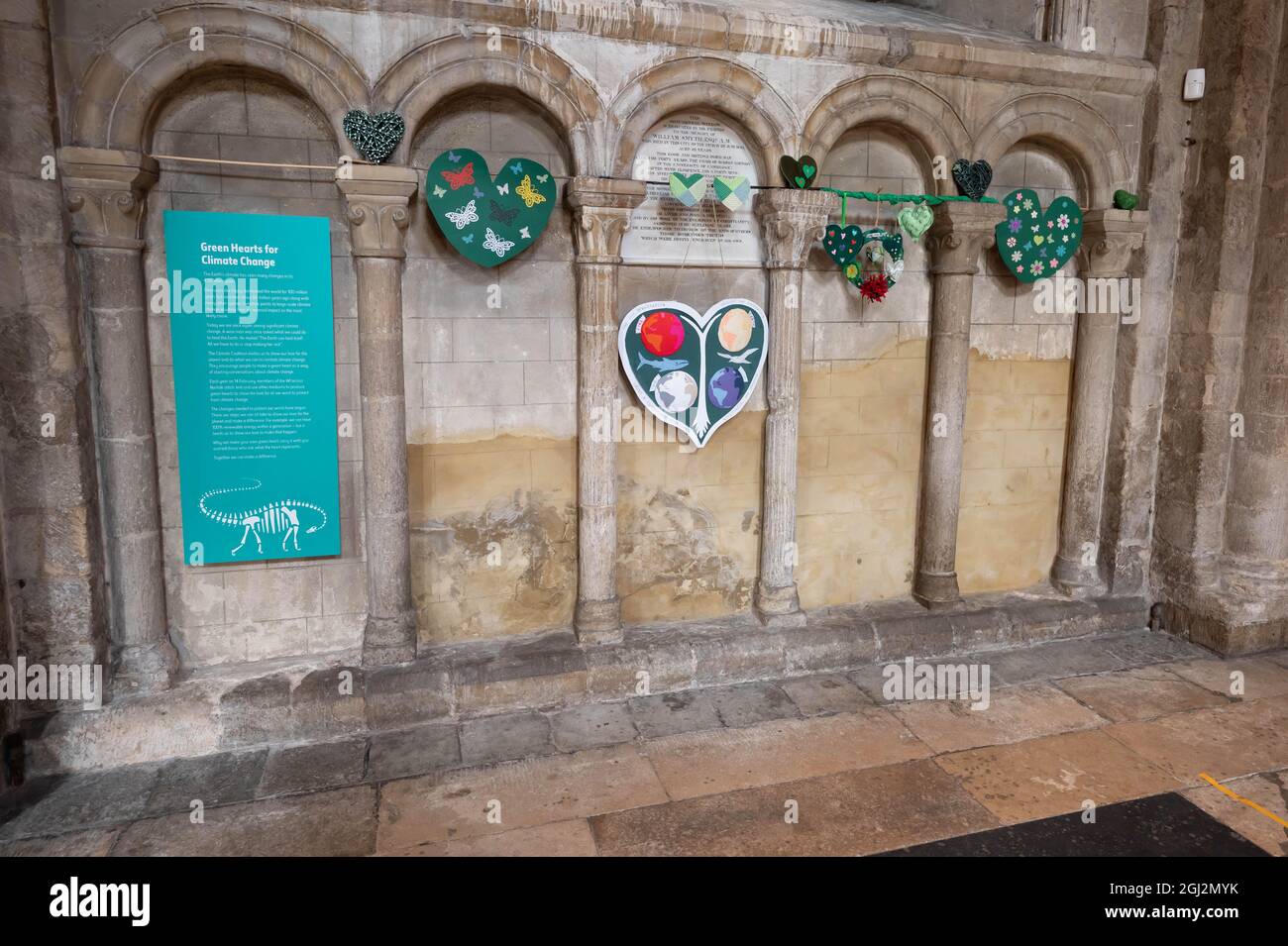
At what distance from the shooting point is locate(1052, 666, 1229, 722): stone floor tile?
4.69 m

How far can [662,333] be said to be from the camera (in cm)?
479

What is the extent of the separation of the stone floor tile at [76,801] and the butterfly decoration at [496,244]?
310 cm

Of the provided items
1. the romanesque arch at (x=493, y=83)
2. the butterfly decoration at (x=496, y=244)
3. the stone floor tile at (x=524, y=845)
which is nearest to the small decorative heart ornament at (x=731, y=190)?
the romanesque arch at (x=493, y=83)

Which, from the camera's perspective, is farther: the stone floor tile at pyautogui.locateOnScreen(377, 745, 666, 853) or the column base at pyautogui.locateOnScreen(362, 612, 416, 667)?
the column base at pyautogui.locateOnScreen(362, 612, 416, 667)

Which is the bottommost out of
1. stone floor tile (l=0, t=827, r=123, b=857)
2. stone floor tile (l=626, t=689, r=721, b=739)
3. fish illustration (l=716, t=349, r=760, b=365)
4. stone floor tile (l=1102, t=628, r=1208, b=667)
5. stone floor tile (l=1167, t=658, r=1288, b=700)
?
stone floor tile (l=0, t=827, r=123, b=857)

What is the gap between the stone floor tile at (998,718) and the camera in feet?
14.4

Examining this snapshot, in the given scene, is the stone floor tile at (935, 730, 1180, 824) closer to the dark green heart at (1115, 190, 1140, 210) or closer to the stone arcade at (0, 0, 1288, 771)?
the stone arcade at (0, 0, 1288, 771)

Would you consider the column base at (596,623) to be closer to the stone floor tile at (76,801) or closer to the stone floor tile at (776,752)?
the stone floor tile at (776,752)

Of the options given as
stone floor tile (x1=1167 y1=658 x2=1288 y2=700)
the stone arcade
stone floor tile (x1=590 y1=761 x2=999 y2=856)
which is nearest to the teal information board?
the stone arcade

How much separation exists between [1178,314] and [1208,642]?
2194mm

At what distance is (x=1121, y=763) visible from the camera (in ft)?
13.5

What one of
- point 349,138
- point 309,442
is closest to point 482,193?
point 349,138

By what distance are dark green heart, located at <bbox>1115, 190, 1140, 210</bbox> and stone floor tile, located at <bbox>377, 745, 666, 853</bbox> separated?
182 inches

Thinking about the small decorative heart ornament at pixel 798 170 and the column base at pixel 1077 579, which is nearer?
the small decorative heart ornament at pixel 798 170
